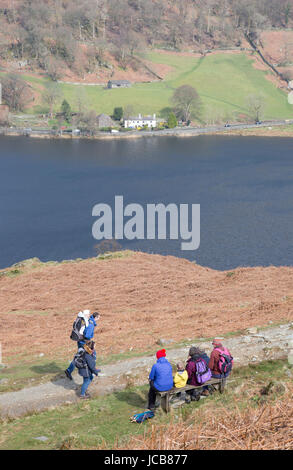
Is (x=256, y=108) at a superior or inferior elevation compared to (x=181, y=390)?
superior

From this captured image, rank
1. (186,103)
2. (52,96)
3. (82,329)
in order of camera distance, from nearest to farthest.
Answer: (82,329), (52,96), (186,103)

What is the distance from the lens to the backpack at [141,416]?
1320 cm

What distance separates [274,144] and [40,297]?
443ft

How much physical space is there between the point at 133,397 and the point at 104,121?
539ft

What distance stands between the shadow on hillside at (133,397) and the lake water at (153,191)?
4657 cm

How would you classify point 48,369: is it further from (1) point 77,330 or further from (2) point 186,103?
(2) point 186,103

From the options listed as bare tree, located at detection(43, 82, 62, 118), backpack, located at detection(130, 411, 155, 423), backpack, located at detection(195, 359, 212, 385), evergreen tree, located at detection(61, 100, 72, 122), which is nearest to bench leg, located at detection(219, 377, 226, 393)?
backpack, located at detection(195, 359, 212, 385)

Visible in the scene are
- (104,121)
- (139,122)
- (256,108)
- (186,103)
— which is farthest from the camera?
(256,108)

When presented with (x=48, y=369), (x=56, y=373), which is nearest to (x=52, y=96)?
(x=48, y=369)

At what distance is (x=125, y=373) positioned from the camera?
1673 cm

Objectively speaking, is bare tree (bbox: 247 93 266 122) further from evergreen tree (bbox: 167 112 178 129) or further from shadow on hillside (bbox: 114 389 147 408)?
shadow on hillside (bbox: 114 389 147 408)

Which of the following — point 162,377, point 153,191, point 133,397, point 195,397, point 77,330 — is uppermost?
point 153,191
